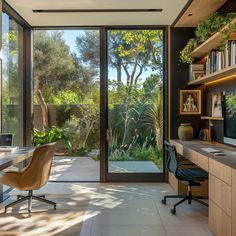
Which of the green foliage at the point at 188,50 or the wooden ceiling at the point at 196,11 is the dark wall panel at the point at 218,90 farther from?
the wooden ceiling at the point at 196,11

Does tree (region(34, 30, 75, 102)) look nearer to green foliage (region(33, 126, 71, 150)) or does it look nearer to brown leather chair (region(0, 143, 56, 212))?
green foliage (region(33, 126, 71, 150))

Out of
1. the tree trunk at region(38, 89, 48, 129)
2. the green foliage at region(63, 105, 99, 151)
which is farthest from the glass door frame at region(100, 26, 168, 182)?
the tree trunk at region(38, 89, 48, 129)

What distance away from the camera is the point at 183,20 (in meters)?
5.08

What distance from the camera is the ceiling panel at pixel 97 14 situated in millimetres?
4508

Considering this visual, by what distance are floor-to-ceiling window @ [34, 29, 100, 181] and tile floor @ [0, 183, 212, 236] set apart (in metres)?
0.51

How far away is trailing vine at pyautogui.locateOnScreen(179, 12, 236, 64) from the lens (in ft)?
11.6

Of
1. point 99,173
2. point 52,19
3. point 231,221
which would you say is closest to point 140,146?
point 99,173

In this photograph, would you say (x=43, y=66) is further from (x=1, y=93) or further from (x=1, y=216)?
(x=1, y=216)

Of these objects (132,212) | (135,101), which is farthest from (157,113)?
(132,212)

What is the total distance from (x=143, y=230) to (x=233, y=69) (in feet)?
6.28

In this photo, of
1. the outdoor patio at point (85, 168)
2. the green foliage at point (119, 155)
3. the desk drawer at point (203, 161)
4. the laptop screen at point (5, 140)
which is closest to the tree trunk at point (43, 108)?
the outdoor patio at point (85, 168)

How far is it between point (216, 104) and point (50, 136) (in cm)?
284

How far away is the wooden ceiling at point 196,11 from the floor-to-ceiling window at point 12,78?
2584 mm

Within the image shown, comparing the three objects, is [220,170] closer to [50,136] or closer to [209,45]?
[209,45]
